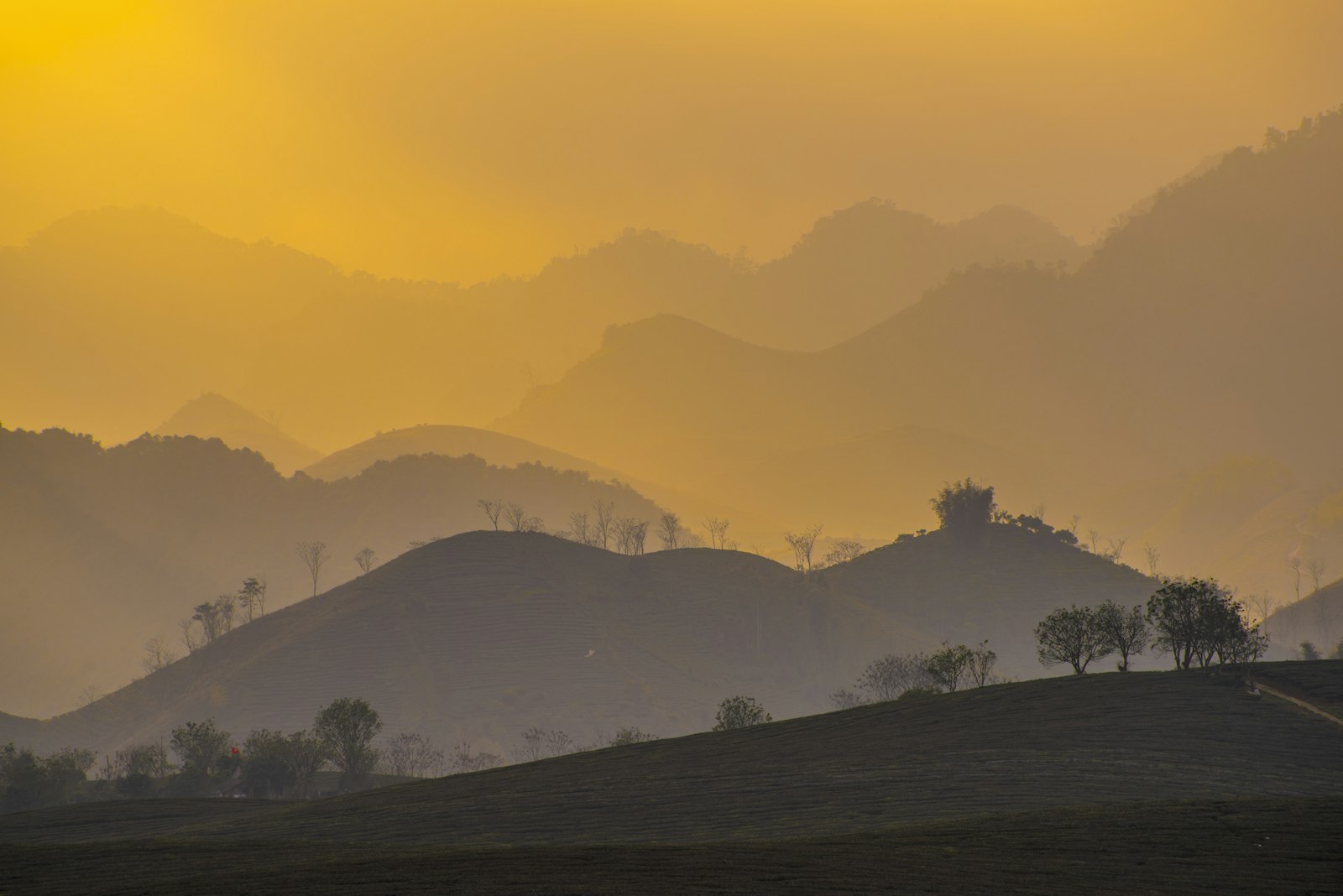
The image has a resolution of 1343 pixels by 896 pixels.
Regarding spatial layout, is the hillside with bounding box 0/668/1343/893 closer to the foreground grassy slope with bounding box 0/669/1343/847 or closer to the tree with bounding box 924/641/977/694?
the foreground grassy slope with bounding box 0/669/1343/847

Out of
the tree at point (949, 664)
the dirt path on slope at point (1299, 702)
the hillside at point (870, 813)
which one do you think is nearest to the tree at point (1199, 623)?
the hillside at point (870, 813)

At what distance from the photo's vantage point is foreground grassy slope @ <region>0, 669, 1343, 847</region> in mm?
59812

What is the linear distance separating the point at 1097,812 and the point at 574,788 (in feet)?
110

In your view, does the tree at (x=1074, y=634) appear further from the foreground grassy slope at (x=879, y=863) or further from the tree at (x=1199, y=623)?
the foreground grassy slope at (x=879, y=863)

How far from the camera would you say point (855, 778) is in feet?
231

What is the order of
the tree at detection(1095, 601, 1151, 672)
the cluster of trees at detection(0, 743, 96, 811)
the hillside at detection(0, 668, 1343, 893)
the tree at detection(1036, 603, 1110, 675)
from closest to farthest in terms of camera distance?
the hillside at detection(0, 668, 1343, 893), the tree at detection(1095, 601, 1151, 672), the tree at detection(1036, 603, 1110, 675), the cluster of trees at detection(0, 743, 96, 811)

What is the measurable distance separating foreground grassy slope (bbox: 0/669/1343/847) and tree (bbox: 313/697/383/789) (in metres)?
35.6

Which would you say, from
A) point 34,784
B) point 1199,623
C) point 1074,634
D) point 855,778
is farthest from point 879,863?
point 34,784

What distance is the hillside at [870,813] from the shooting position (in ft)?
142

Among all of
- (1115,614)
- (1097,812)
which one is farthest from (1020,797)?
(1115,614)

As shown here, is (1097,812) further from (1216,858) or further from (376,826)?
(376,826)

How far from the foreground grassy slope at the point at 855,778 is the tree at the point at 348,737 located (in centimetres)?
3562

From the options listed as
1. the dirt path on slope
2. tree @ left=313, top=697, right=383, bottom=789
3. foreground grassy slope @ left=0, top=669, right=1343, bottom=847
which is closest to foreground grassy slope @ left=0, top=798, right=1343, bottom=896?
foreground grassy slope @ left=0, top=669, right=1343, bottom=847

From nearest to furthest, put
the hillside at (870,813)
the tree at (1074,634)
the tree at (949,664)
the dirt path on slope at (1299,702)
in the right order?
the hillside at (870,813), the dirt path on slope at (1299,702), the tree at (1074,634), the tree at (949,664)
